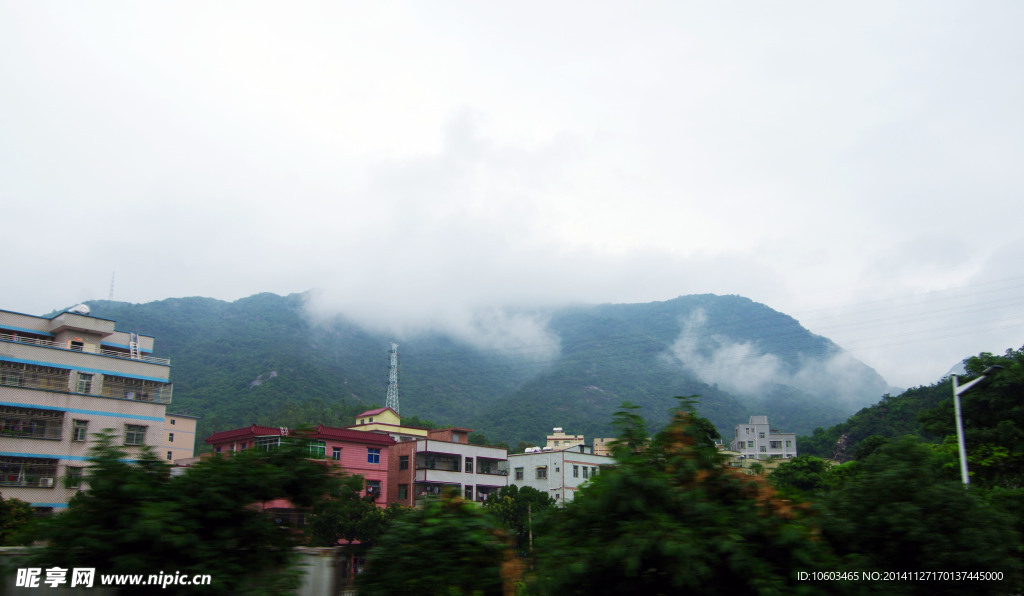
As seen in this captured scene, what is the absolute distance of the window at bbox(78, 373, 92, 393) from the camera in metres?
35.4

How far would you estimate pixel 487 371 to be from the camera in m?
153

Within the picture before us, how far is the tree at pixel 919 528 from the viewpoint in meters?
6.22

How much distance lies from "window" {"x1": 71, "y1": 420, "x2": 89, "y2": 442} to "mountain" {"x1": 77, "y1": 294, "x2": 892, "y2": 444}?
4129 cm

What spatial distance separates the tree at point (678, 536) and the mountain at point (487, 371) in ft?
184

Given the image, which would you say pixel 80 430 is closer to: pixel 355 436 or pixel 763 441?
pixel 355 436

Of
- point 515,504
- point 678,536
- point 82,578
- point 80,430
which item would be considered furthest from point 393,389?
point 678,536

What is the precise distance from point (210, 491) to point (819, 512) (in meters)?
5.60

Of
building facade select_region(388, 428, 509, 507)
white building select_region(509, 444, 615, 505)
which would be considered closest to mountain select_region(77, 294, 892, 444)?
white building select_region(509, 444, 615, 505)

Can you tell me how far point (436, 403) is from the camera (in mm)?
122562

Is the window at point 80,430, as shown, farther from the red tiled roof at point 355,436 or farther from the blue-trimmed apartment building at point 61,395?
the red tiled roof at point 355,436

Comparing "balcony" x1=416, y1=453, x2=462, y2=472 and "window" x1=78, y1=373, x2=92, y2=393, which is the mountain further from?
"window" x1=78, y1=373, x2=92, y2=393

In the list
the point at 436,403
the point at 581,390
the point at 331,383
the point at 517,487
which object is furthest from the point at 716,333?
the point at 517,487

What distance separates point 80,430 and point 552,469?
108 ft

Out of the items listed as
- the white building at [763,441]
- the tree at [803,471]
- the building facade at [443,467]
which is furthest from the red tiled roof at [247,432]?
the white building at [763,441]
